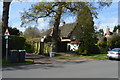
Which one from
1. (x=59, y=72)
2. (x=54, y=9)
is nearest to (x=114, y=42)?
(x=54, y=9)

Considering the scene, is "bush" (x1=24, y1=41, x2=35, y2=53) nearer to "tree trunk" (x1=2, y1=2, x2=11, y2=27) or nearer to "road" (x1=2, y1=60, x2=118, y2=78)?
"tree trunk" (x1=2, y1=2, x2=11, y2=27)

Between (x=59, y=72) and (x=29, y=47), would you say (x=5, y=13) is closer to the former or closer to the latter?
(x=29, y=47)

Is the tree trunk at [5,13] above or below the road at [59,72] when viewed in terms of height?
above

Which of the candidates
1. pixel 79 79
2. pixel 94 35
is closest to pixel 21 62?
pixel 79 79

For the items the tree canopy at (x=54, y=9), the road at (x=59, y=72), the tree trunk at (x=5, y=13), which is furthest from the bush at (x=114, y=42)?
the road at (x=59, y=72)

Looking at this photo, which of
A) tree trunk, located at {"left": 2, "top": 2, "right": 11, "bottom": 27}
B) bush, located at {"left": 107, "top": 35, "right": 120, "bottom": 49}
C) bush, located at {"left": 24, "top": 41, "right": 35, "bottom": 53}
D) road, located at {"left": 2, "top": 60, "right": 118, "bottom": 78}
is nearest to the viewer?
road, located at {"left": 2, "top": 60, "right": 118, "bottom": 78}

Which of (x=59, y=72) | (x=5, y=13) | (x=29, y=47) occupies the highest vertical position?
(x=5, y=13)

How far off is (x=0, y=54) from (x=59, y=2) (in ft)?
33.3

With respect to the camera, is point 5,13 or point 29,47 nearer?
point 5,13

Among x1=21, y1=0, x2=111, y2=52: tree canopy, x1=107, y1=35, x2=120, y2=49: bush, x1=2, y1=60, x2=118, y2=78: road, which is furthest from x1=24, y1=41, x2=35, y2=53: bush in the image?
x1=2, y1=60, x2=118, y2=78: road

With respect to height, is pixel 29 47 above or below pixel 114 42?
below

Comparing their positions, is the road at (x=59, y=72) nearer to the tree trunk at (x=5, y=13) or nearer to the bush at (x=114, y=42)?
the tree trunk at (x=5, y=13)

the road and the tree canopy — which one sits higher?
the tree canopy

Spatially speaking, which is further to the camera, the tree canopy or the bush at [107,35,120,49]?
the bush at [107,35,120,49]
